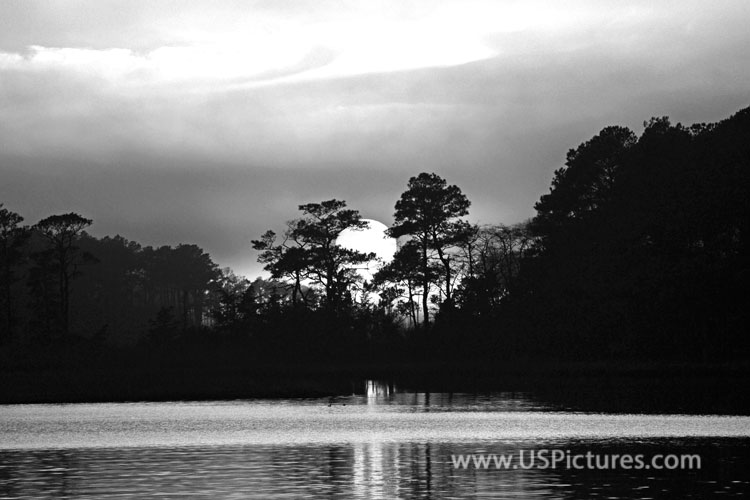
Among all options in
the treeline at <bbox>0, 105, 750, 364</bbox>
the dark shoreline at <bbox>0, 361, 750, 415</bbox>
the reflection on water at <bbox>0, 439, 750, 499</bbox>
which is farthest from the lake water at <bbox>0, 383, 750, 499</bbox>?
the treeline at <bbox>0, 105, 750, 364</bbox>

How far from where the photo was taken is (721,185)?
83.6 m

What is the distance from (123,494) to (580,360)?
72.6 metres

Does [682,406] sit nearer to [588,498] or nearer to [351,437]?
[351,437]

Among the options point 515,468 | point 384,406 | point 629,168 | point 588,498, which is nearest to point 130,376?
point 384,406

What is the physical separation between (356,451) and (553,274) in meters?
64.6

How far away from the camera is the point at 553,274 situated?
A: 335 feet

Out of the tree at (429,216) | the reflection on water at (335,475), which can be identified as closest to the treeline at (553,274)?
the tree at (429,216)

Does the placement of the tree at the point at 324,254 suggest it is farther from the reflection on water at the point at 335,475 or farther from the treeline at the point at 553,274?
the reflection on water at the point at 335,475

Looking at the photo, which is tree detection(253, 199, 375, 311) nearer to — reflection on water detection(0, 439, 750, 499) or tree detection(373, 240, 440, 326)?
tree detection(373, 240, 440, 326)

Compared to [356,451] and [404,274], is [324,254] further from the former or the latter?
[356,451]

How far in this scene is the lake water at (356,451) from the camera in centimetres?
2967

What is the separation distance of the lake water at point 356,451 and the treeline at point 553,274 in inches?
1092

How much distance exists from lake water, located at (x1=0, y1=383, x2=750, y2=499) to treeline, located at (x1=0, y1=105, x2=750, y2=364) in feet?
91.0

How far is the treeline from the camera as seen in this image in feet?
279
